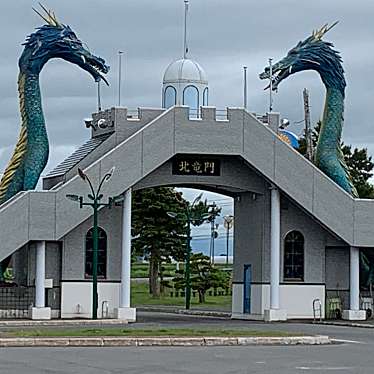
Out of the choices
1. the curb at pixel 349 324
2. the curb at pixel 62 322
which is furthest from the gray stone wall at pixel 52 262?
the curb at pixel 349 324

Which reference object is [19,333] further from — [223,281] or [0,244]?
[223,281]

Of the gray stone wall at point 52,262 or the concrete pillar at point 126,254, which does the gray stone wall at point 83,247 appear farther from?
the concrete pillar at point 126,254

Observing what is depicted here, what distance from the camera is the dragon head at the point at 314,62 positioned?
55.8m

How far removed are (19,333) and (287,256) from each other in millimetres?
23004

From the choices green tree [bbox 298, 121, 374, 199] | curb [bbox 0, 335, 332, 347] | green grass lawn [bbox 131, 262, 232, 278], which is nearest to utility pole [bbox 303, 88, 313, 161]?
green tree [bbox 298, 121, 374, 199]

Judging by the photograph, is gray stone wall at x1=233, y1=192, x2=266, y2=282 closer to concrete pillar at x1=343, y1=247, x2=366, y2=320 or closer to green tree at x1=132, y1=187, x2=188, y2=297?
concrete pillar at x1=343, y1=247, x2=366, y2=320

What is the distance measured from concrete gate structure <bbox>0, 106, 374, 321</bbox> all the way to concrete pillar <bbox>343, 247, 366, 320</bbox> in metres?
0.05

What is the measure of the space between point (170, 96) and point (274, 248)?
956cm

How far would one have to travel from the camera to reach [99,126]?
52.7m

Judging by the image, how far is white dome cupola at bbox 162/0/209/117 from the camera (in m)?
57.2

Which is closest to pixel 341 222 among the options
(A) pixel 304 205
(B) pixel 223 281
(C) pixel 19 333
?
(A) pixel 304 205

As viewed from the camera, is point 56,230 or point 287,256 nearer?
point 56,230

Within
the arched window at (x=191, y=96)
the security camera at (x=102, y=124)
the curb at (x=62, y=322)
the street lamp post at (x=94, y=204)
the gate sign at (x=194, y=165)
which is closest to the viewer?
the curb at (x=62, y=322)

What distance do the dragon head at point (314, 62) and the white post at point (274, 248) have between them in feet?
21.0
